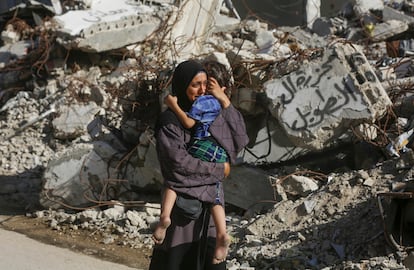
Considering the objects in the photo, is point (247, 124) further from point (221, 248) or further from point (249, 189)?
point (221, 248)

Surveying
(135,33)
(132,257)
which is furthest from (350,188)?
(135,33)

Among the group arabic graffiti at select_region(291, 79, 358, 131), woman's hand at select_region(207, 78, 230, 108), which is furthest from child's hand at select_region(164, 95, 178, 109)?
arabic graffiti at select_region(291, 79, 358, 131)

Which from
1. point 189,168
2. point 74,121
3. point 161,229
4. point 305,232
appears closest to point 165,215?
point 161,229

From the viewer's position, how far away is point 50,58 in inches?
381

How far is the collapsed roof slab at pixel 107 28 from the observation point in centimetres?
922

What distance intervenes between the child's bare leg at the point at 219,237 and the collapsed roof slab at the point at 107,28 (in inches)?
230

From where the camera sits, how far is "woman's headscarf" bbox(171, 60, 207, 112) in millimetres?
3666

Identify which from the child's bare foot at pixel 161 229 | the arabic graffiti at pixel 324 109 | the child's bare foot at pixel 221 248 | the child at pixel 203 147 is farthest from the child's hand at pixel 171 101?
the arabic graffiti at pixel 324 109

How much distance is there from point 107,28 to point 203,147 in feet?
19.4

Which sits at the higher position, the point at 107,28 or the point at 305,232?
the point at 107,28

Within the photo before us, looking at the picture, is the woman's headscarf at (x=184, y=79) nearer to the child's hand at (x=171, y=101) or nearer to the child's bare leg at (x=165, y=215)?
the child's hand at (x=171, y=101)

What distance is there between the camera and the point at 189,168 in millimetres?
3629

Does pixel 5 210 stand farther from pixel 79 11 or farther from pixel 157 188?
pixel 79 11

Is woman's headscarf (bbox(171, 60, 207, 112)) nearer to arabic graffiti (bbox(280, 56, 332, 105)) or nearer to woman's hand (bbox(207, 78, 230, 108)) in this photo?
woman's hand (bbox(207, 78, 230, 108))
